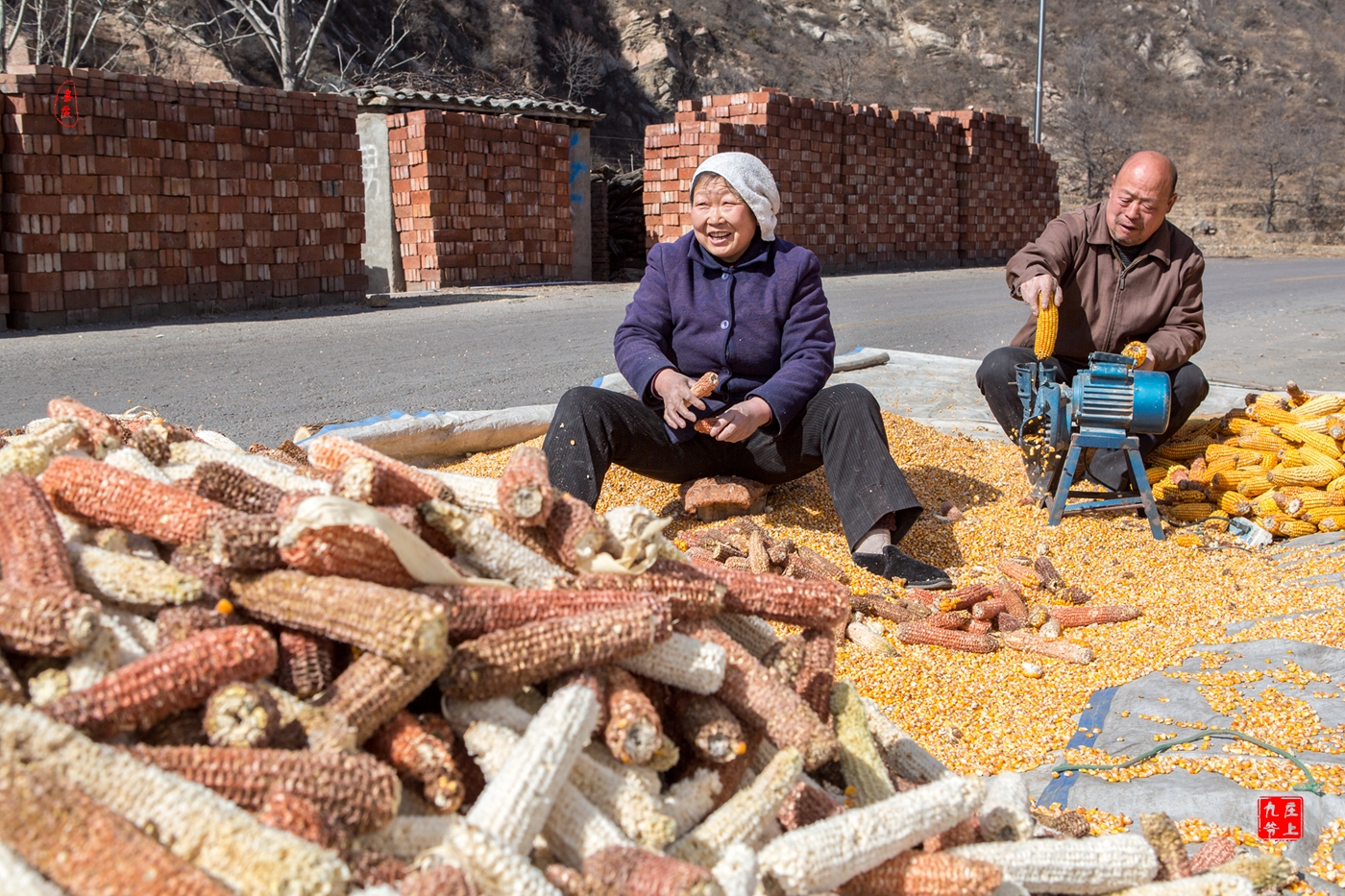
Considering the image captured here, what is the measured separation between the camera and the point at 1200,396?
17.1ft

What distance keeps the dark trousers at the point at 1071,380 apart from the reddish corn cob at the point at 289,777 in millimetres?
4191

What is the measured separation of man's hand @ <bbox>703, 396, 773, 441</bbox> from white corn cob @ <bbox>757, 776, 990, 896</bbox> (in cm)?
228

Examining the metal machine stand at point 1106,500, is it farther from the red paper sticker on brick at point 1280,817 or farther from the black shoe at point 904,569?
the red paper sticker on brick at point 1280,817

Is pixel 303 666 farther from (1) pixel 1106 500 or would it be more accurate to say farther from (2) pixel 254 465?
(1) pixel 1106 500

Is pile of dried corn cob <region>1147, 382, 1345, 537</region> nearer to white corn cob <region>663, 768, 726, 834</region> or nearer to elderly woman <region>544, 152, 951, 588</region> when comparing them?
elderly woman <region>544, 152, 951, 588</region>

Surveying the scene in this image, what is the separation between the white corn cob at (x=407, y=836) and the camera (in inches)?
62.7

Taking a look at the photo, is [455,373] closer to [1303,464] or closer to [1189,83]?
[1303,464]

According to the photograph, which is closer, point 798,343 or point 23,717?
point 23,717

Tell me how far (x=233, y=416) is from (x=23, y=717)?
5.51m

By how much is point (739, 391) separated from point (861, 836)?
280cm

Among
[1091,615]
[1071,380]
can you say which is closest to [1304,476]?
[1071,380]

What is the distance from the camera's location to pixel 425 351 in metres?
9.69

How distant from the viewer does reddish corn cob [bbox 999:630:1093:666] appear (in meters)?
3.36

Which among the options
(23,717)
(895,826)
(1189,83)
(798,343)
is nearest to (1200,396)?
(798,343)
